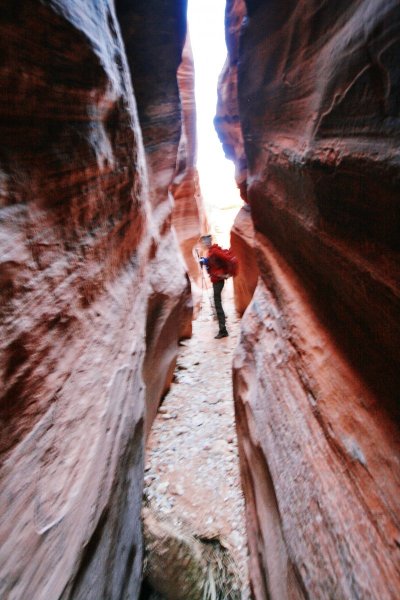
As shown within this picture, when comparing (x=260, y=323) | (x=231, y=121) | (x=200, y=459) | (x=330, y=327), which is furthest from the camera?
(x=231, y=121)

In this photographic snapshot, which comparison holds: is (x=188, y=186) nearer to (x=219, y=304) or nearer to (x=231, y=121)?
(x=231, y=121)

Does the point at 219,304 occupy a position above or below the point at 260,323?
below

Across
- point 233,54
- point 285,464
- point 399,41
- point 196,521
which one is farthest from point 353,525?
point 233,54

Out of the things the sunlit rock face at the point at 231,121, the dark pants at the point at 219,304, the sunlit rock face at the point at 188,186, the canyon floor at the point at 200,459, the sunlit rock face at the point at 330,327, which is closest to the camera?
the sunlit rock face at the point at 330,327

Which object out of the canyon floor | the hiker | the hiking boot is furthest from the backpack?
the canyon floor

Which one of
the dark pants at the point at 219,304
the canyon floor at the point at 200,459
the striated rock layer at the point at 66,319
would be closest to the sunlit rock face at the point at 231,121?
the dark pants at the point at 219,304

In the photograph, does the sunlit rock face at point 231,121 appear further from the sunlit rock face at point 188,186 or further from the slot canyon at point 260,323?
the slot canyon at point 260,323

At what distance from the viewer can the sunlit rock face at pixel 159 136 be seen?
4566mm

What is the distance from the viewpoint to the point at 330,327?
2.37 meters

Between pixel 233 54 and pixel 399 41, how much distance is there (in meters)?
7.11

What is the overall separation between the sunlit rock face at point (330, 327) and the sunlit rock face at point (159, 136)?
1.83 meters

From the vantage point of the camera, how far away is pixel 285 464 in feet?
7.17

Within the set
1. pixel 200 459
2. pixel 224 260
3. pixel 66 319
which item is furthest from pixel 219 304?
pixel 66 319

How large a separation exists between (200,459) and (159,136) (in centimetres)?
537
